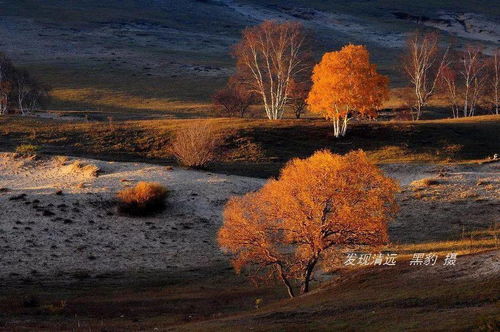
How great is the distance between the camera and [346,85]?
206 ft

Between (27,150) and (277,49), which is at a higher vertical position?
(277,49)

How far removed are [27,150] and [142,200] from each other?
18335mm

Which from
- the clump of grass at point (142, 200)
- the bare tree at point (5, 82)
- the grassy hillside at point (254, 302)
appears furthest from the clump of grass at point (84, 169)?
the bare tree at point (5, 82)

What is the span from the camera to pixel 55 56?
498 feet

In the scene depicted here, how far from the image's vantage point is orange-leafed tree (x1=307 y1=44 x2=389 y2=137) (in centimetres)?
6278

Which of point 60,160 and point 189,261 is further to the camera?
point 60,160

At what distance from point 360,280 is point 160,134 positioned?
41.0 metres

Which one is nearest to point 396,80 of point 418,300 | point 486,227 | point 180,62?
point 180,62

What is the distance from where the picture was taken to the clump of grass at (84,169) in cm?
4791

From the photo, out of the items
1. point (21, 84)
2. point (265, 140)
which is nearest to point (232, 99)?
point (265, 140)

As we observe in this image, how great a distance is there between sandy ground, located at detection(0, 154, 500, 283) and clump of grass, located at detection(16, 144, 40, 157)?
3.39 ft

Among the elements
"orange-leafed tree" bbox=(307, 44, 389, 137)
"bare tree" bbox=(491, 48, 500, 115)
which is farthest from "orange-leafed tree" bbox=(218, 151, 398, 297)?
"bare tree" bbox=(491, 48, 500, 115)

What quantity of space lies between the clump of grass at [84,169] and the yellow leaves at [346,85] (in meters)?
25.8

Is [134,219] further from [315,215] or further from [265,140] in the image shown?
[265,140]
